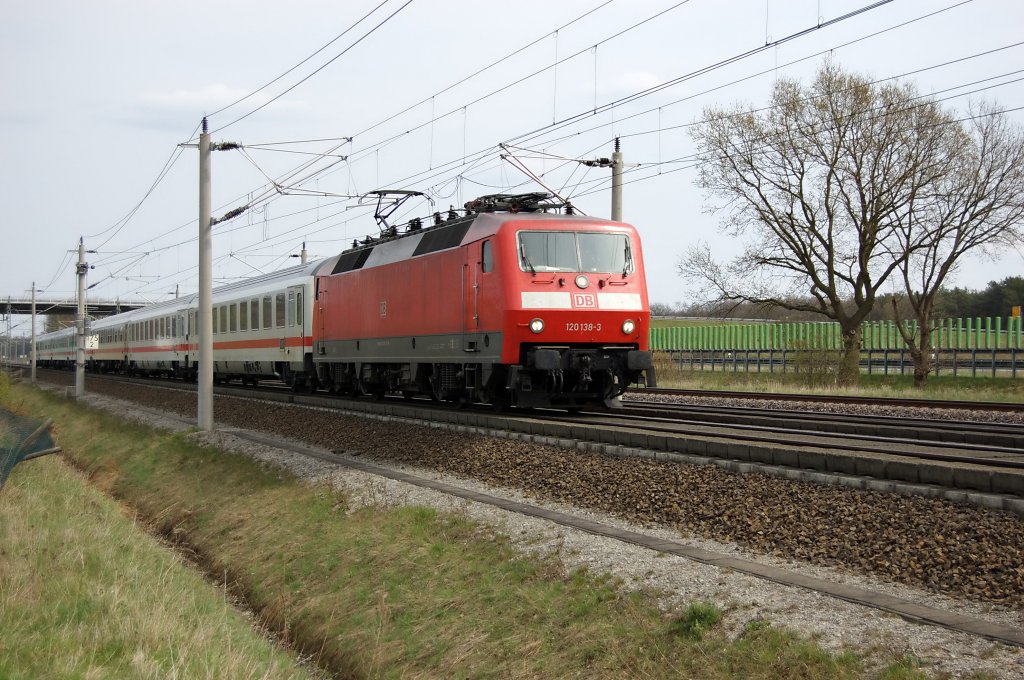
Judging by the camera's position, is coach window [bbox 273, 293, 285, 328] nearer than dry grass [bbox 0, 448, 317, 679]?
No

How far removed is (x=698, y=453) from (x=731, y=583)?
4263mm

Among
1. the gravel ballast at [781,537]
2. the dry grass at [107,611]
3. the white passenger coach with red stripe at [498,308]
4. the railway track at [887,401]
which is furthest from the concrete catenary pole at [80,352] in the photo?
the gravel ballast at [781,537]

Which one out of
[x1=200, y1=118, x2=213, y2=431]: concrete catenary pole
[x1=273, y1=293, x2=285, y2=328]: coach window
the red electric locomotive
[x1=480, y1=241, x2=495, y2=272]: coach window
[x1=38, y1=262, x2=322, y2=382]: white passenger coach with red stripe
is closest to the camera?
the red electric locomotive

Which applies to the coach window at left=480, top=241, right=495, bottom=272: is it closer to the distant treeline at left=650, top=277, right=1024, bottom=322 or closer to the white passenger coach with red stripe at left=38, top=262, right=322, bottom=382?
the white passenger coach with red stripe at left=38, top=262, right=322, bottom=382

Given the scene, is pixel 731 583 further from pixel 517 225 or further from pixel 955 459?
pixel 517 225

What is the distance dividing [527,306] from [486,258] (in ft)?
4.05

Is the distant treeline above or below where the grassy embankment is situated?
above

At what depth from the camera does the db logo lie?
15.7 metres

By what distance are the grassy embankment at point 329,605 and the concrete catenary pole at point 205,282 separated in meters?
6.88

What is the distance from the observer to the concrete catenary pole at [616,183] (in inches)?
931

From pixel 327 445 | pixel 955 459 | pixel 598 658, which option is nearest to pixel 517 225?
pixel 327 445

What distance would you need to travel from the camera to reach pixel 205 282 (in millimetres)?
20375

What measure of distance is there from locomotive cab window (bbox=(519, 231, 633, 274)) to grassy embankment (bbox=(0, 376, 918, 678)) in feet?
16.9

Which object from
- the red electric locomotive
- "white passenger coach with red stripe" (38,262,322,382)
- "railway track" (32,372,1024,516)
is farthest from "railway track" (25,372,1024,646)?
"white passenger coach with red stripe" (38,262,322,382)
